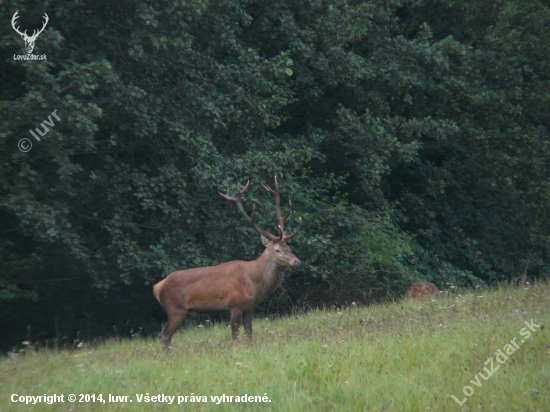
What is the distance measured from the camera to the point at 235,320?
8883mm

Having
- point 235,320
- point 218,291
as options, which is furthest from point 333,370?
point 218,291

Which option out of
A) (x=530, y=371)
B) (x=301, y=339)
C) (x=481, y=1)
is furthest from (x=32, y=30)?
(x=481, y=1)

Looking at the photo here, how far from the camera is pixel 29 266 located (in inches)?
436

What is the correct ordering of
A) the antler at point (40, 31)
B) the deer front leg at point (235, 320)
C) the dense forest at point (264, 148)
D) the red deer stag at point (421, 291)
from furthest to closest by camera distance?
the red deer stag at point (421, 291), the dense forest at point (264, 148), the antler at point (40, 31), the deer front leg at point (235, 320)

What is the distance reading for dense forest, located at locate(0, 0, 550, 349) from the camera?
409 inches

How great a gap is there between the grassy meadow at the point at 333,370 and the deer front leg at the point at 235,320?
14.8 inches

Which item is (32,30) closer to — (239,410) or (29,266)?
(29,266)

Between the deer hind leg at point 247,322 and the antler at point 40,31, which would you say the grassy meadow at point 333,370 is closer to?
the deer hind leg at point 247,322

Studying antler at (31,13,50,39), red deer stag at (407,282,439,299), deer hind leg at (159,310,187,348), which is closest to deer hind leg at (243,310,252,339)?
deer hind leg at (159,310,187,348)

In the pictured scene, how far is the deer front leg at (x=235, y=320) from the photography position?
8734 mm

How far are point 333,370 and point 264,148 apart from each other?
6.98m

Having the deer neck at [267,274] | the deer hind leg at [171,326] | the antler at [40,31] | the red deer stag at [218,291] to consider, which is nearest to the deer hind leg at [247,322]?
the red deer stag at [218,291]

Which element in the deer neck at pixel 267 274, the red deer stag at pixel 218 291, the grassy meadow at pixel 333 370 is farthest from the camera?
the deer neck at pixel 267 274

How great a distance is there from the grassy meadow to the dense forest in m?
3.09
